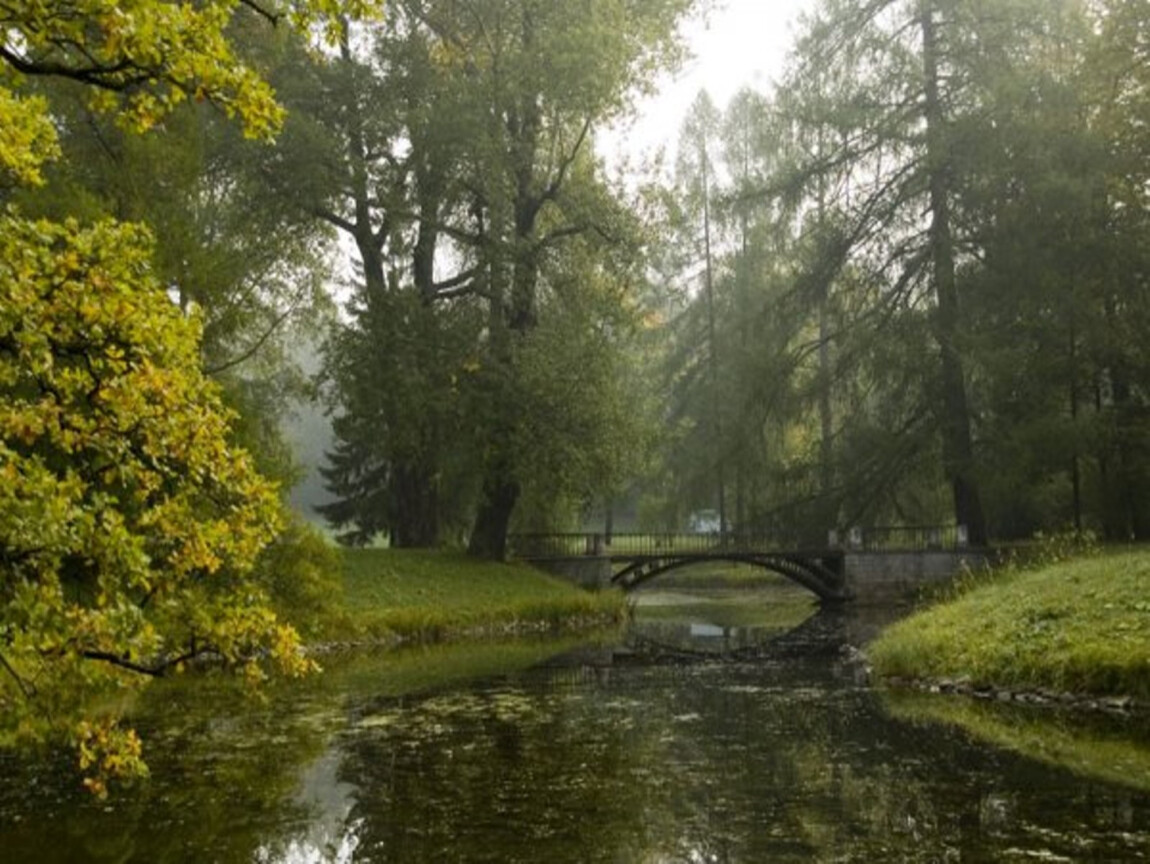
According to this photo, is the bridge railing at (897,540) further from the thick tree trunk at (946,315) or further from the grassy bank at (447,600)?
the grassy bank at (447,600)

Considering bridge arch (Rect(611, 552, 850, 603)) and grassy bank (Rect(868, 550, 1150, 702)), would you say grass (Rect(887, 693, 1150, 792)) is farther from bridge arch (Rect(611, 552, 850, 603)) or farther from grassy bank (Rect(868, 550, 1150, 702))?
bridge arch (Rect(611, 552, 850, 603))

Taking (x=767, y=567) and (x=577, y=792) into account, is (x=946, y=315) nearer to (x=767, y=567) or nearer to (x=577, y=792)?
(x=767, y=567)

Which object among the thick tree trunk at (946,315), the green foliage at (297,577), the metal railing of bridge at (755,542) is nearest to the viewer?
the green foliage at (297,577)

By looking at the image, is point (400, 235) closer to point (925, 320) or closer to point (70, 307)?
point (925, 320)

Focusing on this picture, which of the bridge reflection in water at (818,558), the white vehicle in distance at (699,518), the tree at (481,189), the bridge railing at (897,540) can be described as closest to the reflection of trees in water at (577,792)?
the tree at (481,189)

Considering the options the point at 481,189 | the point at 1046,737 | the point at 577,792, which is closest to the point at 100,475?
the point at 577,792

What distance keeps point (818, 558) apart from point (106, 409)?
34651 millimetres

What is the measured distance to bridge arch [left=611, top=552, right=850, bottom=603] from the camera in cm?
3712

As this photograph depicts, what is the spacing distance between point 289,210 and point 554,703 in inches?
761

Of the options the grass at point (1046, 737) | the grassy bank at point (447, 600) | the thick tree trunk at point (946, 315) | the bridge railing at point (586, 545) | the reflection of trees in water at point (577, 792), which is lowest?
the reflection of trees in water at point (577, 792)

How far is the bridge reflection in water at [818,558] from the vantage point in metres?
35.8

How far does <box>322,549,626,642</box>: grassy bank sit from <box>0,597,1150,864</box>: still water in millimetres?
8425

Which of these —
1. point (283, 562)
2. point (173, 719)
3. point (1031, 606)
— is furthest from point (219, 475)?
point (283, 562)

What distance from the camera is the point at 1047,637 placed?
16.0m
